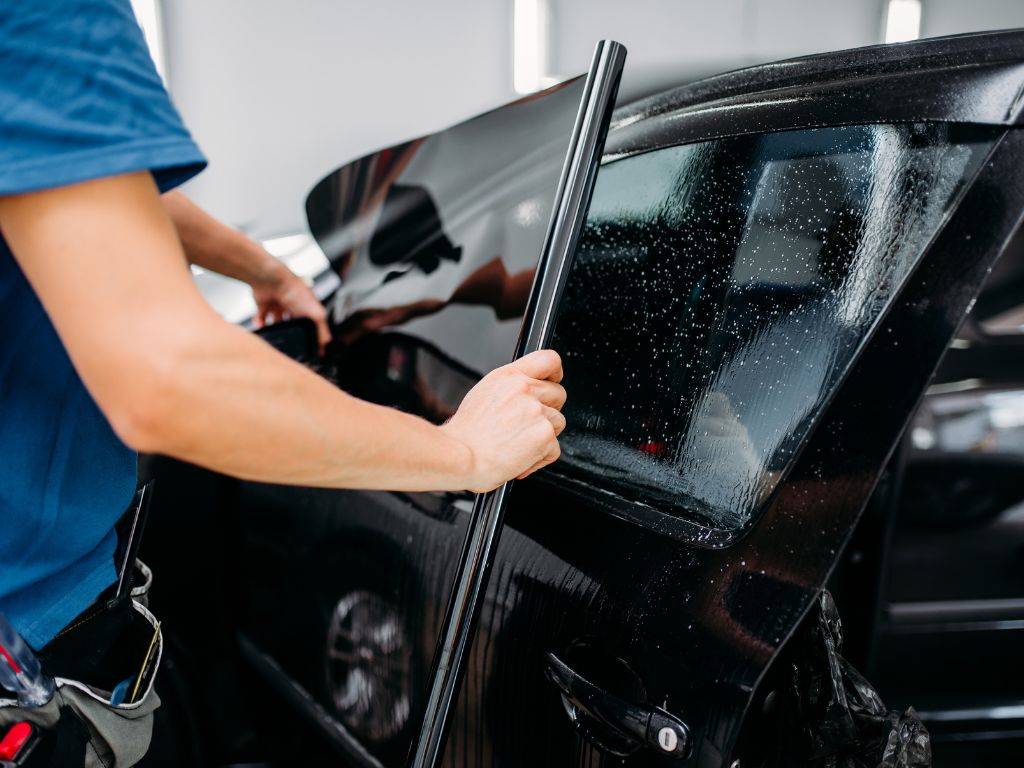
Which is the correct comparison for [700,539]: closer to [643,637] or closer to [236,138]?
[643,637]

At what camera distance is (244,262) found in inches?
52.9

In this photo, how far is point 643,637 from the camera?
73 cm

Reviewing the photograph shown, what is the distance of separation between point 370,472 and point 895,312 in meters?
0.49

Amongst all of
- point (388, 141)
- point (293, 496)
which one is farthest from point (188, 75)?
point (293, 496)

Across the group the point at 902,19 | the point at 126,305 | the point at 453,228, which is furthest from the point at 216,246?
the point at 902,19

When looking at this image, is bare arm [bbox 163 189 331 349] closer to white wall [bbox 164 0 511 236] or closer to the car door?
the car door

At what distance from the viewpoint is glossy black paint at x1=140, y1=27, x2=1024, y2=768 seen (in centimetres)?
67

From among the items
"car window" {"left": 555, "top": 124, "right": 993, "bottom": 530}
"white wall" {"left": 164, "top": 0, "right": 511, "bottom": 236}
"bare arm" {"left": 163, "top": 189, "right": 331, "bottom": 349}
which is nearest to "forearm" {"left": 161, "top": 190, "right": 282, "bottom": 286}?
"bare arm" {"left": 163, "top": 189, "right": 331, "bottom": 349}

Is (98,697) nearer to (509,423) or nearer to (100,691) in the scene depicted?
(100,691)

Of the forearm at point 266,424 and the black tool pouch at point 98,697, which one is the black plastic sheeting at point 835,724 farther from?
the black tool pouch at point 98,697

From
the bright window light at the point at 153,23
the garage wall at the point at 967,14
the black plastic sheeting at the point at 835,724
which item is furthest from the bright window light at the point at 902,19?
the black plastic sheeting at the point at 835,724

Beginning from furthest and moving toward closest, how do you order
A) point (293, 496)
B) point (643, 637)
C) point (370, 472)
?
point (293, 496) < point (643, 637) < point (370, 472)

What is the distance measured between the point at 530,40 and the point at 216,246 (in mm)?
4201

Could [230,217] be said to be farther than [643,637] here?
Yes
